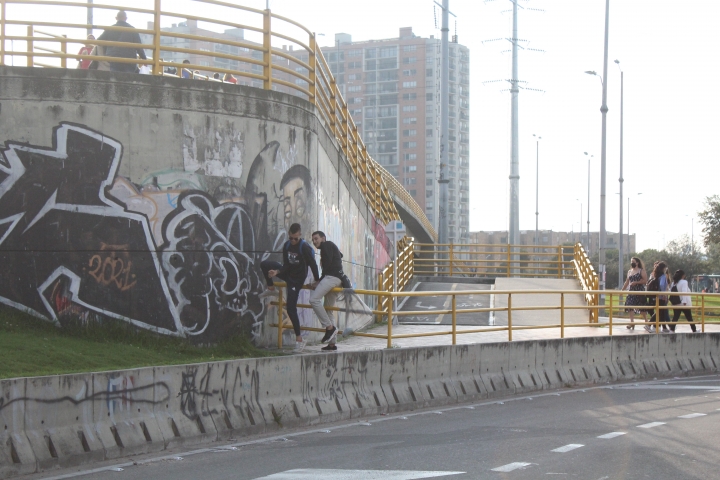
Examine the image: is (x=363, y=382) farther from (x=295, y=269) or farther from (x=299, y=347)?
(x=295, y=269)

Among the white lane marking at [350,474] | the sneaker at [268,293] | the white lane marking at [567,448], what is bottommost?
the white lane marking at [567,448]

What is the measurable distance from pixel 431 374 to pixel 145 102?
5.86m

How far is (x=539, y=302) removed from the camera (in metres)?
27.6

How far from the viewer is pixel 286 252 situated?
13320 mm

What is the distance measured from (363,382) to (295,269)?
2.15 metres

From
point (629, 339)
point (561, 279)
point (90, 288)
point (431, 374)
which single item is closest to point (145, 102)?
point (90, 288)

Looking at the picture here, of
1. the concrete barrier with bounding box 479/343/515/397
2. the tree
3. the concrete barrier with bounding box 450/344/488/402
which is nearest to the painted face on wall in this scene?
the concrete barrier with bounding box 450/344/488/402

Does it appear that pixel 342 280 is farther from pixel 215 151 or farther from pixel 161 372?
pixel 161 372

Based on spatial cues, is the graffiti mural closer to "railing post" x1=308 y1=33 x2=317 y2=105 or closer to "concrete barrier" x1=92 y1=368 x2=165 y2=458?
"railing post" x1=308 y1=33 x2=317 y2=105

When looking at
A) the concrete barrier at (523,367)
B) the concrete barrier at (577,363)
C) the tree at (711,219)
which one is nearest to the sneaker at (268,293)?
the concrete barrier at (523,367)

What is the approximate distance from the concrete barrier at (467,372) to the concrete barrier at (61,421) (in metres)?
6.46

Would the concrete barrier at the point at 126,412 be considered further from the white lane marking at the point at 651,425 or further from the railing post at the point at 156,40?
the railing post at the point at 156,40

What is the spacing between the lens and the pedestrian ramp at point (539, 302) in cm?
2384

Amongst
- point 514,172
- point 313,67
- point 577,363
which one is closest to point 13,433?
point 313,67
